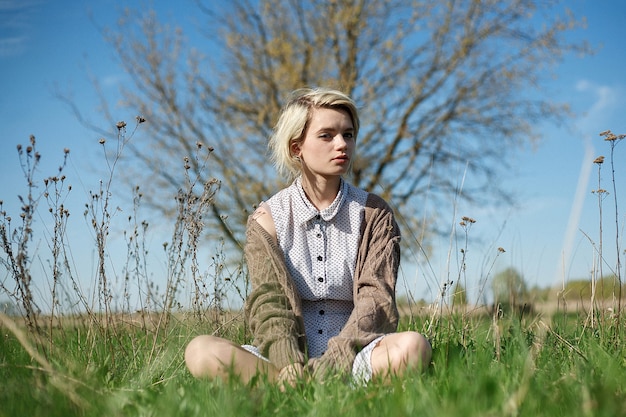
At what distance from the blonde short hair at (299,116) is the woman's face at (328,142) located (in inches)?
1.2

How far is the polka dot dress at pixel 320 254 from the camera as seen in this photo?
2.98 meters

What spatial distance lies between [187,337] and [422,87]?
6988 mm

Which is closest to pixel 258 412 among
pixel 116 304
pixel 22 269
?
pixel 22 269

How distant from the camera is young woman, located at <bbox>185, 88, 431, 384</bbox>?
270cm

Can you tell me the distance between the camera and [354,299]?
9.53ft

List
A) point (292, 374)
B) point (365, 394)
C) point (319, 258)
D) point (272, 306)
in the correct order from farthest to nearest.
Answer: point (319, 258), point (272, 306), point (292, 374), point (365, 394)

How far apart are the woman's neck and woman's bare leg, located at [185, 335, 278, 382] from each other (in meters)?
0.84

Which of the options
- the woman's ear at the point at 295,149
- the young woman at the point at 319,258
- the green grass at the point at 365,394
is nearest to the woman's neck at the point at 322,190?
the young woman at the point at 319,258

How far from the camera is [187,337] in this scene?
3455 mm

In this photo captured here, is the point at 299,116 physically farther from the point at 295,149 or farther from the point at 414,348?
the point at 414,348

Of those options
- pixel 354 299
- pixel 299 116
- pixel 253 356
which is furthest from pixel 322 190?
pixel 253 356

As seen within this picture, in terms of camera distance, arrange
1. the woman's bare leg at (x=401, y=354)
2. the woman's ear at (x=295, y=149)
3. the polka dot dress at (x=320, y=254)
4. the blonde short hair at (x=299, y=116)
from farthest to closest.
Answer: the woman's ear at (x=295, y=149)
the blonde short hair at (x=299, y=116)
the polka dot dress at (x=320, y=254)
the woman's bare leg at (x=401, y=354)

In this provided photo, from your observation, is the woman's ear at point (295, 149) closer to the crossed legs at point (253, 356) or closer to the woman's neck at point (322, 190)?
the woman's neck at point (322, 190)

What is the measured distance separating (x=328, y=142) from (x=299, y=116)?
8.1 inches
